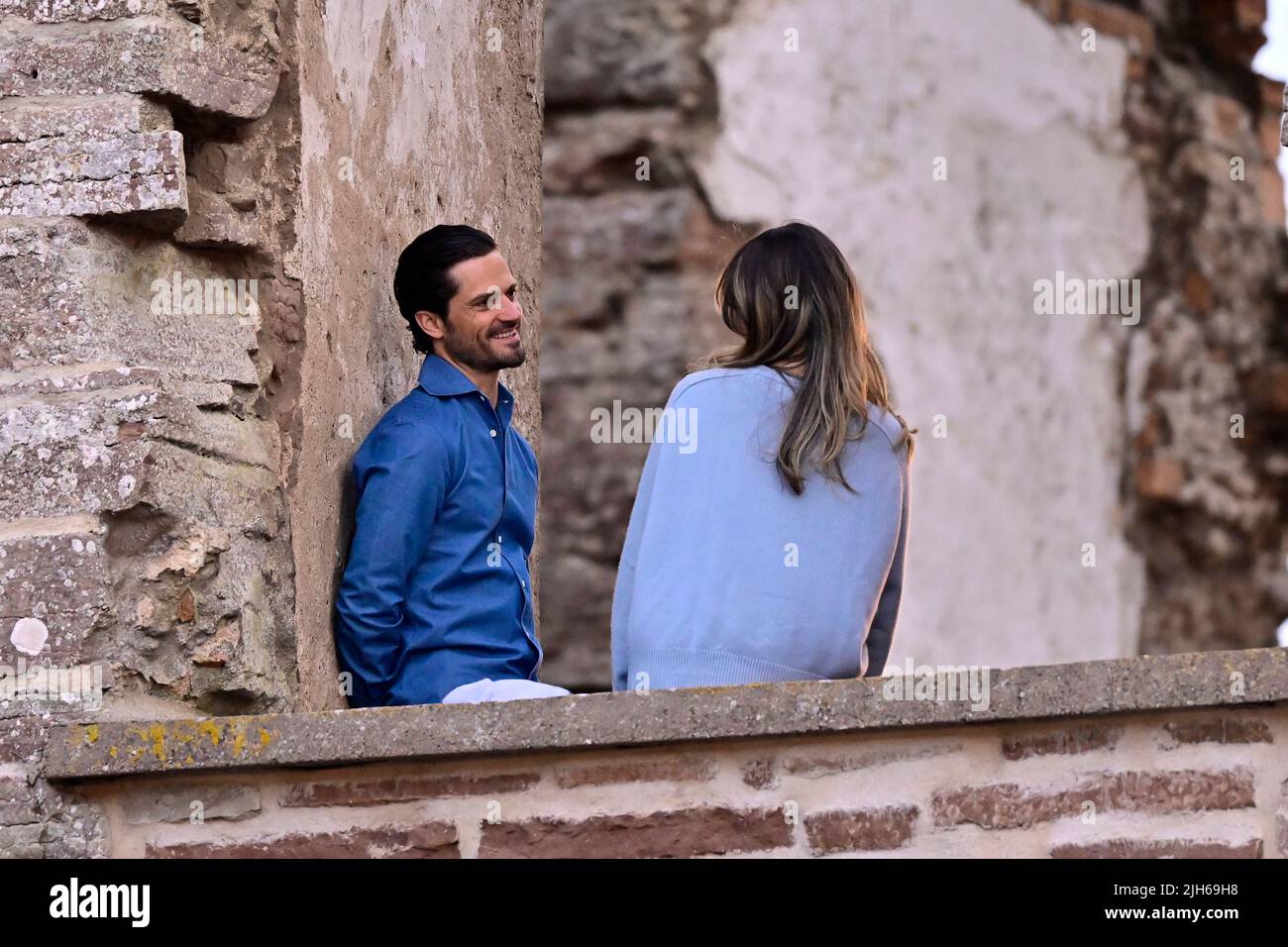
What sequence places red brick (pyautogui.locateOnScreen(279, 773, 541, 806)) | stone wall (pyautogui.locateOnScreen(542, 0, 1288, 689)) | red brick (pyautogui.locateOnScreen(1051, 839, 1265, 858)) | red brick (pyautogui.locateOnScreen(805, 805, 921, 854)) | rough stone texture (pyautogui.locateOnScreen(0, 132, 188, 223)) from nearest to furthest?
1. red brick (pyautogui.locateOnScreen(1051, 839, 1265, 858))
2. red brick (pyautogui.locateOnScreen(805, 805, 921, 854))
3. red brick (pyautogui.locateOnScreen(279, 773, 541, 806))
4. rough stone texture (pyautogui.locateOnScreen(0, 132, 188, 223))
5. stone wall (pyautogui.locateOnScreen(542, 0, 1288, 689))

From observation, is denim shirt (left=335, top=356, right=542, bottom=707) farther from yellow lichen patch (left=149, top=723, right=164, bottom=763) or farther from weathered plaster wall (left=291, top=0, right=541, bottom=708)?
yellow lichen patch (left=149, top=723, right=164, bottom=763)

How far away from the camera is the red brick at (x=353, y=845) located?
348 cm

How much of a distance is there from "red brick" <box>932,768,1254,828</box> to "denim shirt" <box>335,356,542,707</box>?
1.14m

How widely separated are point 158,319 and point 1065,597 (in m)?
5.35

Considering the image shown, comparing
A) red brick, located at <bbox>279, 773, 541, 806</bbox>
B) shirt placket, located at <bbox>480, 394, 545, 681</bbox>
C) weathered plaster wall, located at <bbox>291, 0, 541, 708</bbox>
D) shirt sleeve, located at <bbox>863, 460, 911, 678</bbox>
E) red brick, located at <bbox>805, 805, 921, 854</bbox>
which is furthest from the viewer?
shirt placket, located at <bbox>480, 394, 545, 681</bbox>

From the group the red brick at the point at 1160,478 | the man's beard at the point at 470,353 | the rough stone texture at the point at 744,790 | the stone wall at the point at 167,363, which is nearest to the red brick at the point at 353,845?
the rough stone texture at the point at 744,790

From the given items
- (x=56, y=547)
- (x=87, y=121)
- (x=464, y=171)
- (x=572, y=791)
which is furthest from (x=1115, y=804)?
(x=464, y=171)

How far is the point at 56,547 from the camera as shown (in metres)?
3.79

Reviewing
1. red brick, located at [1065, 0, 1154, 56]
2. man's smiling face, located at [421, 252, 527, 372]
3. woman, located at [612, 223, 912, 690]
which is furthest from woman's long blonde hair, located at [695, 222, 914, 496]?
red brick, located at [1065, 0, 1154, 56]

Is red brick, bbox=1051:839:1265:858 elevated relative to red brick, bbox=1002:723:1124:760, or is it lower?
lower

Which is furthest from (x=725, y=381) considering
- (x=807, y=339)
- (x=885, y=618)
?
(x=885, y=618)

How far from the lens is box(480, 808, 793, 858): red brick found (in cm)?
337

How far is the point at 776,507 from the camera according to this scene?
3900 millimetres
